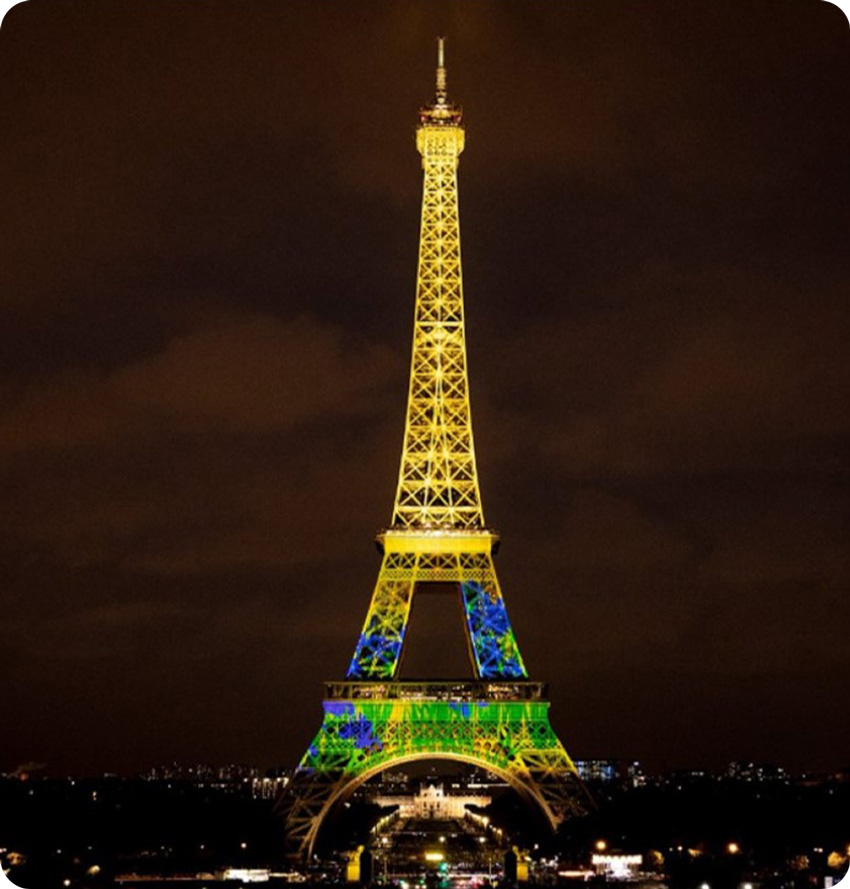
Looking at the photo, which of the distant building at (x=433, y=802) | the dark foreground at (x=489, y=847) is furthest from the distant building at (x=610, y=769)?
the dark foreground at (x=489, y=847)

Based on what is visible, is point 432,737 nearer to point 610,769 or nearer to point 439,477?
point 439,477

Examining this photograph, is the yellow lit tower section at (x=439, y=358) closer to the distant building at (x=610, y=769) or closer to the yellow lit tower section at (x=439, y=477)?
the yellow lit tower section at (x=439, y=477)

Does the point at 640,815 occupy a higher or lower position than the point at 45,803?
lower

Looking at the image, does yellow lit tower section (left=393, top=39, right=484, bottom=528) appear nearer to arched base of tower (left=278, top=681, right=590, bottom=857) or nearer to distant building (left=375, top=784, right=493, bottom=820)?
arched base of tower (left=278, top=681, right=590, bottom=857)

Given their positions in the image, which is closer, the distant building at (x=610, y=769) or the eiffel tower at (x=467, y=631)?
the eiffel tower at (x=467, y=631)

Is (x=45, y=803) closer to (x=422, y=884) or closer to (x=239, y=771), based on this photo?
(x=422, y=884)

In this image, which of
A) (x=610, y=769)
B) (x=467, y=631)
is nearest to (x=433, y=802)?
(x=610, y=769)

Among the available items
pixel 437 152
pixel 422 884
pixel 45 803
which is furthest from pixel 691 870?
pixel 45 803

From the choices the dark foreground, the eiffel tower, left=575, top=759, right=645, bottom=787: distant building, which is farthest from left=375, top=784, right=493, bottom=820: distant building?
the eiffel tower
